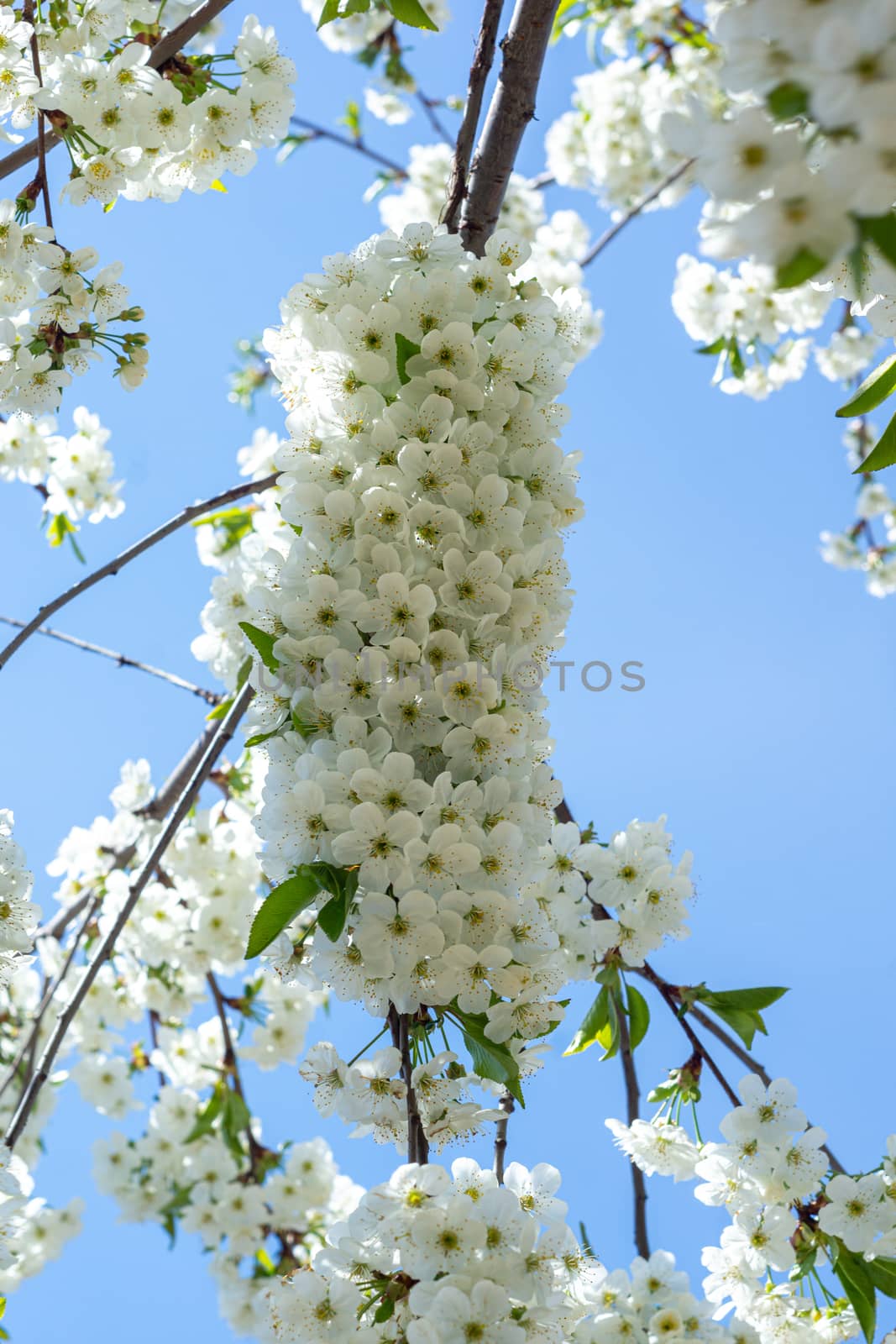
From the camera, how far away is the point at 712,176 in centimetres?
81

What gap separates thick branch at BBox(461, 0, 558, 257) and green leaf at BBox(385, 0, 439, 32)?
0.63 feet

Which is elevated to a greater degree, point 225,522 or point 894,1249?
point 225,522

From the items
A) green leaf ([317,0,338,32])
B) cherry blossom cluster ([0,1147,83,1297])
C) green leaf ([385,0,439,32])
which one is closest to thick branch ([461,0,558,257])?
green leaf ([385,0,439,32])

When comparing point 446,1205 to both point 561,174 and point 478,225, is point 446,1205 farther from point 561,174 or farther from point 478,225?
point 561,174

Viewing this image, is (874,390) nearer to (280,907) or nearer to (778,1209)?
(280,907)

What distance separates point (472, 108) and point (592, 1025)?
174 centimetres

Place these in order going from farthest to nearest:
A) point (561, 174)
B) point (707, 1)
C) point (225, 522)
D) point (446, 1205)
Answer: point (561, 174) → point (225, 522) → point (446, 1205) → point (707, 1)

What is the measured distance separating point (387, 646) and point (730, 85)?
2.55ft

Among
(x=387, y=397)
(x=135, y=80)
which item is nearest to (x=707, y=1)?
(x=387, y=397)

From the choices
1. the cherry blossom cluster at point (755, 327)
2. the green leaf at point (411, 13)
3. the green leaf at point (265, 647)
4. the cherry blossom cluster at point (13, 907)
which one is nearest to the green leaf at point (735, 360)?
the cherry blossom cluster at point (755, 327)

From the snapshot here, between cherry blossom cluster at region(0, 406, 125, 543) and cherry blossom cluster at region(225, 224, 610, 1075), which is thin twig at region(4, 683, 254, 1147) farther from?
cherry blossom cluster at region(0, 406, 125, 543)

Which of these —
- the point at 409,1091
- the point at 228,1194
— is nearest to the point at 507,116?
the point at 409,1091

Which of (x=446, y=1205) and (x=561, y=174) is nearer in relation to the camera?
(x=446, y=1205)

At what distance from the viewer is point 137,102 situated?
2129 mm
